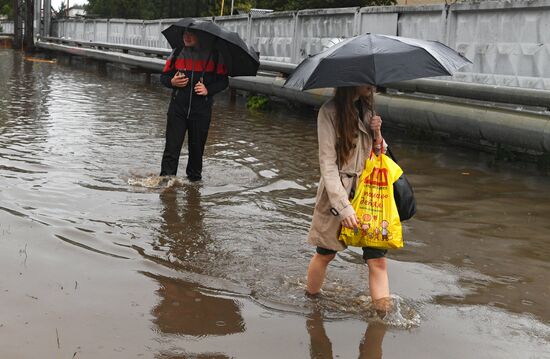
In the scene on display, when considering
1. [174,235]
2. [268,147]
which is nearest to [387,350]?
[174,235]

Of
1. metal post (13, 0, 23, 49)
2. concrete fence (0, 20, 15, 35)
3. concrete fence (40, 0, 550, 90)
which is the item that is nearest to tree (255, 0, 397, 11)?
concrete fence (40, 0, 550, 90)

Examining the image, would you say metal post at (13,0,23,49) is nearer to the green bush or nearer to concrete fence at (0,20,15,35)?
concrete fence at (0,20,15,35)

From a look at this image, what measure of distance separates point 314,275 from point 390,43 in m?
1.53

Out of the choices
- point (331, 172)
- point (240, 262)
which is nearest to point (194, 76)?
point (240, 262)

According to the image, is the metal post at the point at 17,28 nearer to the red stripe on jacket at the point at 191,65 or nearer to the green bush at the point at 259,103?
the green bush at the point at 259,103

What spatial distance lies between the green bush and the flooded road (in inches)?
258

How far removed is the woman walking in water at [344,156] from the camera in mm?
4473

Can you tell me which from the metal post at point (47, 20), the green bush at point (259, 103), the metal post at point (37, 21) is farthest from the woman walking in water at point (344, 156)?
the metal post at point (37, 21)

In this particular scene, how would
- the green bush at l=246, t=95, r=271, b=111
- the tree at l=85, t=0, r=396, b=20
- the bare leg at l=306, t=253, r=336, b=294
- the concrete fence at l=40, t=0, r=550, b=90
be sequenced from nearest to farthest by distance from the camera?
the bare leg at l=306, t=253, r=336, b=294, the concrete fence at l=40, t=0, r=550, b=90, the green bush at l=246, t=95, r=271, b=111, the tree at l=85, t=0, r=396, b=20

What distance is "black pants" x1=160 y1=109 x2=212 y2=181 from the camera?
329 inches

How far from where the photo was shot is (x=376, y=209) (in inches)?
175

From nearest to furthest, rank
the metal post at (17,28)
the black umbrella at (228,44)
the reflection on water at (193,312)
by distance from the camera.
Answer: the reflection on water at (193,312), the black umbrella at (228,44), the metal post at (17,28)

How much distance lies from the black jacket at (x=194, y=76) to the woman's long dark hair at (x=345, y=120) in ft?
12.7

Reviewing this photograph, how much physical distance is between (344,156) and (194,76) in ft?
12.9
